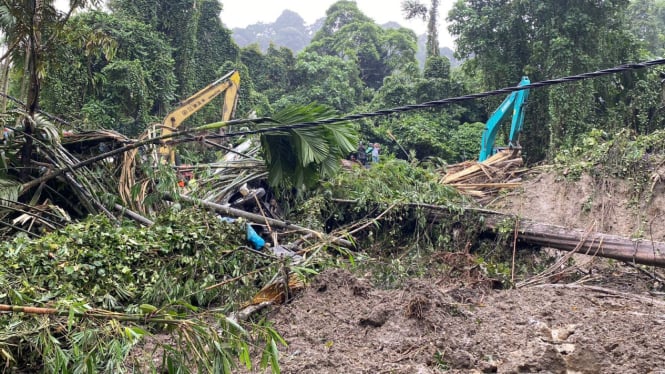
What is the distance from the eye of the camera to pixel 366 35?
1220 inches

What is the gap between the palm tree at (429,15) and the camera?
2367 centimetres

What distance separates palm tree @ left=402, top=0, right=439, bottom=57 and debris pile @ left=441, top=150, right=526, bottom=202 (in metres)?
13.1

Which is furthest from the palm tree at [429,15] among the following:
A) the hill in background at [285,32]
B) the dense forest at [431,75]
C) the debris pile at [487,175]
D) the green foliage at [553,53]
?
the hill in background at [285,32]

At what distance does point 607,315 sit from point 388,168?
5252mm

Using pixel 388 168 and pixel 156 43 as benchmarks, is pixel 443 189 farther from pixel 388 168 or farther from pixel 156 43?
pixel 156 43

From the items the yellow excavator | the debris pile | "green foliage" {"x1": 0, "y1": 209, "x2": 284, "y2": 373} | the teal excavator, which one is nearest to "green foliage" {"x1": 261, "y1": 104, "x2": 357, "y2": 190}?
"green foliage" {"x1": 0, "y1": 209, "x2": 284, "y2": 373}

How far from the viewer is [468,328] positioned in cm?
408

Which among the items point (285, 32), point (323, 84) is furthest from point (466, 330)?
point (285, 32)

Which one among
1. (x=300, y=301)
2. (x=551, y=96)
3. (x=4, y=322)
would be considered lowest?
(x=300, y=301)

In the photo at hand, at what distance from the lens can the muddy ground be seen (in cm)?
342

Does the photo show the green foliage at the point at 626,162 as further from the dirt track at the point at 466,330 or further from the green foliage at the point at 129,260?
the green foliage at the point at 129,260

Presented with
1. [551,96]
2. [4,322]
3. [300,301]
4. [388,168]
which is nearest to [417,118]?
[551,96]

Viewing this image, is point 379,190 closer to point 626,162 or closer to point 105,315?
point 626,162

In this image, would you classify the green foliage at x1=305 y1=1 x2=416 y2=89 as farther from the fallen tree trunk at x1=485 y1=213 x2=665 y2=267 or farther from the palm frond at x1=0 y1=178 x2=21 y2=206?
the palm frond at x1=0 y1=178 x2=21 y2=206
